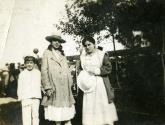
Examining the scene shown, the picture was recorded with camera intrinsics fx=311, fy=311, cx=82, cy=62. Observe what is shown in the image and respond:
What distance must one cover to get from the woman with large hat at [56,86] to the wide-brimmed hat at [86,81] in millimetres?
183

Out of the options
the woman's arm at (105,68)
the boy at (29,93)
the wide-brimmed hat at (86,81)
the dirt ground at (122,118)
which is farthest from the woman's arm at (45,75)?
the dirt ground at (122,118)

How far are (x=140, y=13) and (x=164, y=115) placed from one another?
1.83 meters

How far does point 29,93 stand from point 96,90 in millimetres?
901

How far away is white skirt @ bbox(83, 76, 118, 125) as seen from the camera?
4125 mm

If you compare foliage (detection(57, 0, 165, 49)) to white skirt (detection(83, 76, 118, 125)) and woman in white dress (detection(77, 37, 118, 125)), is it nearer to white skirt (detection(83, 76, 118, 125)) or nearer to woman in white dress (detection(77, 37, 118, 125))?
woman in white dress (detection(77, 37, 118, 125))

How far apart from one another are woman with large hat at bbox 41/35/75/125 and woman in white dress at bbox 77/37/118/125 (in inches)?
8.7

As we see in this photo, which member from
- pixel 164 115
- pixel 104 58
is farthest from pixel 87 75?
pixel 164 115

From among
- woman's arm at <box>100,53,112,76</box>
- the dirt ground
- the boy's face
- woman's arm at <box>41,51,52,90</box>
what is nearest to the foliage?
the dirt ground

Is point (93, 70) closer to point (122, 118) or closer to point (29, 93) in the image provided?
point (29, 93)

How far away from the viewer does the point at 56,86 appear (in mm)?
4164

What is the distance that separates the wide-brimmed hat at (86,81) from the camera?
4.14 metres

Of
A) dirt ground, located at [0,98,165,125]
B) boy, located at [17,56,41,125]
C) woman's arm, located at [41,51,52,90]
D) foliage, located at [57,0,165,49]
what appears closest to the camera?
woman's arm, located at [41,51,52,90]

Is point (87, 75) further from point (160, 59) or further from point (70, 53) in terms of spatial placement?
point (70, 53)

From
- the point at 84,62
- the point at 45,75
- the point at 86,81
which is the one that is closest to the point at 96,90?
A: the point at 86,81
